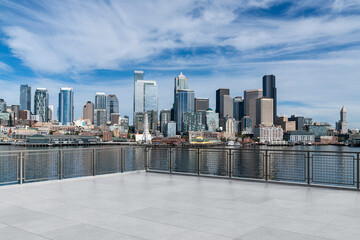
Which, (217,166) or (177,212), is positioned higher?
(177,212)

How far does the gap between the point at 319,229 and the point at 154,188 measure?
5821mm

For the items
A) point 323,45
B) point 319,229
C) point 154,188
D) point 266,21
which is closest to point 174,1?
point 154,188

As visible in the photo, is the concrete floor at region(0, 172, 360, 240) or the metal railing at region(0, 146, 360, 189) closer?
the concrete floor at region(0, 172, 360, 240)

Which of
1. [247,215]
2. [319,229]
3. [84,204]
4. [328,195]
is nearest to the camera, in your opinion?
[319,229]

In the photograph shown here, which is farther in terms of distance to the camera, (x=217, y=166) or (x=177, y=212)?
(x=217, y=166)

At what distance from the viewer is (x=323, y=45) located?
145m

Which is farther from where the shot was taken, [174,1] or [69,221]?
[174,1]

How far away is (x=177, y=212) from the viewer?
6.97m

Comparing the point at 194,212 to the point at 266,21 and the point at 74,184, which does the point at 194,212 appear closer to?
the point at 74,184

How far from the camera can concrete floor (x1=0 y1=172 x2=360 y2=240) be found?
5.43m

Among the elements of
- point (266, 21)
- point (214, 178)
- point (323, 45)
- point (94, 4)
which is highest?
point (323, 45)

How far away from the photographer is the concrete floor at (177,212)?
5434 mm

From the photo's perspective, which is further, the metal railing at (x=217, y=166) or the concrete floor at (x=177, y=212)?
the metal railing at (x=217, y=166)

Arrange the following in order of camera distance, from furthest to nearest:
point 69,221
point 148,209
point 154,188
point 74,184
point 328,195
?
point 74,184, point 154,188, point 328,195, point 148,209, point 69,221
